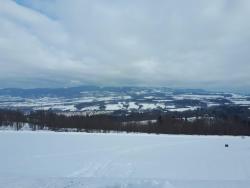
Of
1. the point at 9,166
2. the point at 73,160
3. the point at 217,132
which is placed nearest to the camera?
the point at 9,166

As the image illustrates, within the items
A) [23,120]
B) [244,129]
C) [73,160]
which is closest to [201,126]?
[244,129]

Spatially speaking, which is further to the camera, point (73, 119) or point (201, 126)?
point (73, 119)

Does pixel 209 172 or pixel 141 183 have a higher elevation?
pixel 141 183

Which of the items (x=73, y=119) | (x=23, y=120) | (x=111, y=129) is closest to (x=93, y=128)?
(x=111, y=129)

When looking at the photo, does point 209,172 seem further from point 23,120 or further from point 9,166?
point 23,120

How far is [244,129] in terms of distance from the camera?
3585 inches

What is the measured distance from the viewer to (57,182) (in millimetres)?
12469

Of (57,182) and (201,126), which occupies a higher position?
(57,182)

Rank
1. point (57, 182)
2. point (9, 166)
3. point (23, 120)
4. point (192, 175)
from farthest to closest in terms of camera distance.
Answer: point (23, 120) < point (9, 166) < point (192, 175) < point (57, 182)

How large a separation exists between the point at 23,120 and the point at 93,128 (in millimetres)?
25157

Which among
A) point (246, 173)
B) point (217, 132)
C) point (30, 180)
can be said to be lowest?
point (217, 132)

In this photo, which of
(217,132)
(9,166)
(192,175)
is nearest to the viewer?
(192,175)

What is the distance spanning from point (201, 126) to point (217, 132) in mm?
5349

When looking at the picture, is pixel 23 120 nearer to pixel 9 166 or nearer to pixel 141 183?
pixel 9 166
